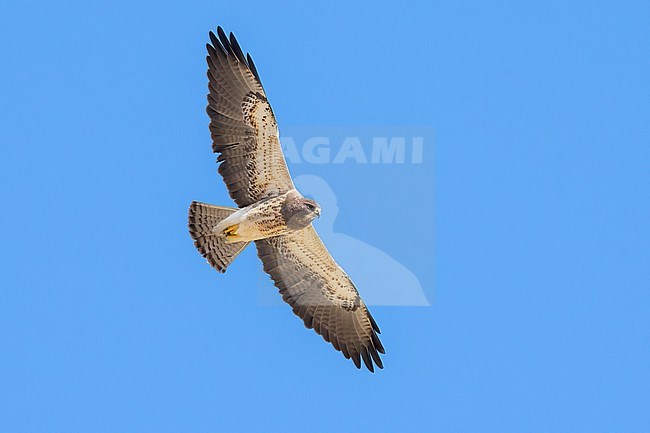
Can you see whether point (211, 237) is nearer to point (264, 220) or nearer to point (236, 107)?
point (264, 220)

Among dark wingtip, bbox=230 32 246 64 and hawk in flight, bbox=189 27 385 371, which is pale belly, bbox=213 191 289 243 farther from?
dark wingtip, bbox=230 32 246 64

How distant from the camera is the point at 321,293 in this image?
20.8 meters

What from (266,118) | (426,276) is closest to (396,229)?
(426,276)

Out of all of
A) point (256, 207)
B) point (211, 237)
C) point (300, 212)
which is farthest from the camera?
point (211, 237)

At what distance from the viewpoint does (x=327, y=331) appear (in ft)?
68.3

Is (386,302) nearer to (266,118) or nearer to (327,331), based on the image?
(327,331)

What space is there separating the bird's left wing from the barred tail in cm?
65

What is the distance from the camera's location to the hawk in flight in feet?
63.7

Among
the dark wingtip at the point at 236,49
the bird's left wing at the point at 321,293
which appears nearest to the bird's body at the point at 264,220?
the bird's left wing at the point at 321,293

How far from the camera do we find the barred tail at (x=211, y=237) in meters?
19.7

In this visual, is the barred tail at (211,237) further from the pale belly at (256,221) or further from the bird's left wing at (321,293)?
the bird's left wing at (321,293)

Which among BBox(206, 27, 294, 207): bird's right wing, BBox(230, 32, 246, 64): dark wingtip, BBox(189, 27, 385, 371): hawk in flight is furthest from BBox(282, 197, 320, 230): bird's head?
BBox(230, 32, 246, 64): dark wingtip

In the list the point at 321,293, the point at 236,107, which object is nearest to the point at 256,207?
the point at 236,107

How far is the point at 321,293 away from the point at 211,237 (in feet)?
6.13
